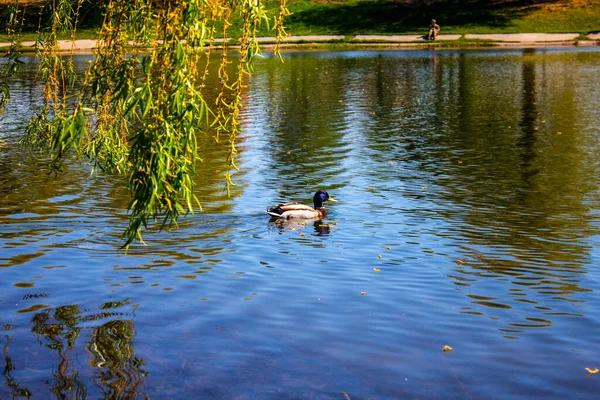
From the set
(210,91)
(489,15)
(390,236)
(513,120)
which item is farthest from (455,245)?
(489,15)

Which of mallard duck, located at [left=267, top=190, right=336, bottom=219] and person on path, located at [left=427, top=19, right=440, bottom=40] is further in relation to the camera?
person on path, located at [left=427, top=19, right=440, bottom=40]

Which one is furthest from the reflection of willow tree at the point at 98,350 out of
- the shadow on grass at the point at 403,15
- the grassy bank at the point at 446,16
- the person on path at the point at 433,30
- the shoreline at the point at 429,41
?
the shadow on grass at the point at 403,15

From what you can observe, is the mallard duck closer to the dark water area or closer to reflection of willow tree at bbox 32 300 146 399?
the dark water area

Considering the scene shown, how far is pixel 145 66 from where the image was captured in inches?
290

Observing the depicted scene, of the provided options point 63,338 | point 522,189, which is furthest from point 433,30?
point 63,338

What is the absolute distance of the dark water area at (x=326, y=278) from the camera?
27.0 feet

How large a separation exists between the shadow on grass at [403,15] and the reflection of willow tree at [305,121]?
49.9 feet

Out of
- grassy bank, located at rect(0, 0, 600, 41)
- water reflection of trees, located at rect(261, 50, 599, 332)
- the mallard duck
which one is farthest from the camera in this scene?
grassy bank, located at rect(0, 0, 600, 41)

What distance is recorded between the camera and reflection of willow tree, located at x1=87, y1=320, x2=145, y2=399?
7938 millimetres

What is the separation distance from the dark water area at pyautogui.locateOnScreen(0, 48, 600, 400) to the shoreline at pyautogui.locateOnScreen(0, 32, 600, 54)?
30.2m

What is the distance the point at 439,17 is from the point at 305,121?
118 ft

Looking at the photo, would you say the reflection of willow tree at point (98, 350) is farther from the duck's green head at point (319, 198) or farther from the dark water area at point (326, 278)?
the duck's green head at point (319, 198)

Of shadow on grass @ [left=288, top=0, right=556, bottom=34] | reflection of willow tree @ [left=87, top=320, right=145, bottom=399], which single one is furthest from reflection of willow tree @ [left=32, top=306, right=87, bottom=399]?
shadow on grass @ [left=288, top=0, right=556, bottom=34]

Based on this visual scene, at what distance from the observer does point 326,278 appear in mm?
11258
